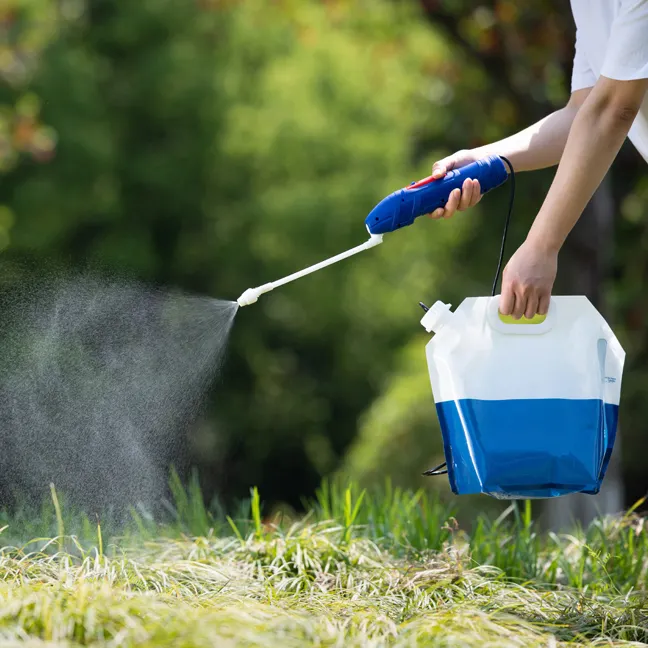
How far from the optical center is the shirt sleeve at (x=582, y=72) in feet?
8.50

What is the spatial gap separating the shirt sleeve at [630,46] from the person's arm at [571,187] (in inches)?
1.3

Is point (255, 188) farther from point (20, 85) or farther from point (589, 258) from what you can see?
point (589, 258)

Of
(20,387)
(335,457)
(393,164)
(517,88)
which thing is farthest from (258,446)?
(20,387)

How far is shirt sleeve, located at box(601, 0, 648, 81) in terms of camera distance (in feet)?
7.06

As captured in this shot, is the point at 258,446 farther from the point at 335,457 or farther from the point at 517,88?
the point at 517,88

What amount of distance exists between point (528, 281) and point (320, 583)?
96 cm

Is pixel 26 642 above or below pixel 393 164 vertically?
below

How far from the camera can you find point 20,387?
3191 mm

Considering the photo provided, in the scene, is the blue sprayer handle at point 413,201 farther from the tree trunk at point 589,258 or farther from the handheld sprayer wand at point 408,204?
the tree trunk at point 589,258

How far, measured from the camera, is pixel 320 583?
258 centimetres

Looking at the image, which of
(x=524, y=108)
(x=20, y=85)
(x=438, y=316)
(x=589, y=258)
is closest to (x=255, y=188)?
(x=20, y=85)

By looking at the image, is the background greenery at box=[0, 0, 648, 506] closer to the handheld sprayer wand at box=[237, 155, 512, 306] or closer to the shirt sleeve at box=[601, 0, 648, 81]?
the handheld sprayer wand at box=[237, 155, 512, 306]

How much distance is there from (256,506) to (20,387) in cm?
88

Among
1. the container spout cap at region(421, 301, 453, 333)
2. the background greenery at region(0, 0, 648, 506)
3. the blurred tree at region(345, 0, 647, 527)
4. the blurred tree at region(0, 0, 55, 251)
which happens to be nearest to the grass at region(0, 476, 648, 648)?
the container spout cap at region(421, 301, 453, 333)
